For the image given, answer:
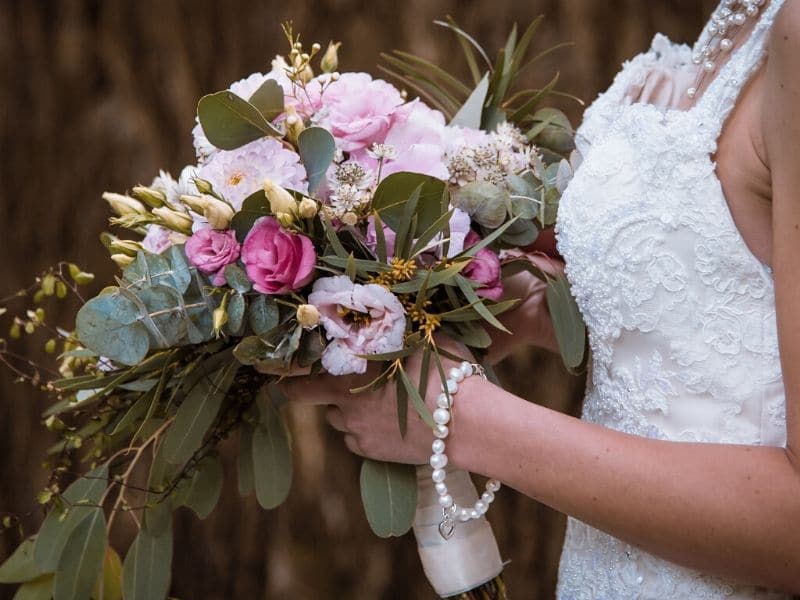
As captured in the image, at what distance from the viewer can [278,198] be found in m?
0.80

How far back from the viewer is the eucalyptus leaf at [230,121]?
0.82 metres

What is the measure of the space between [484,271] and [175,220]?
1.04 feet

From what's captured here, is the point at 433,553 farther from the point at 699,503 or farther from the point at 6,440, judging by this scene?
the point at 6,440

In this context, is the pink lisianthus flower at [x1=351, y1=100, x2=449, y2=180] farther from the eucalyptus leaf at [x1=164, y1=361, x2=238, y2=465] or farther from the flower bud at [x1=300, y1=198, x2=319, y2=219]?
the eucalyptus leaf at [x1=164, y1=361, x2=238, y2=465]

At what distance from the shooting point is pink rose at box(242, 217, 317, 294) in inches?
31.5

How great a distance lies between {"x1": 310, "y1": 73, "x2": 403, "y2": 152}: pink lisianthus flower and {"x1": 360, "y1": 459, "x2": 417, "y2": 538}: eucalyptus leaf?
0.35 metres

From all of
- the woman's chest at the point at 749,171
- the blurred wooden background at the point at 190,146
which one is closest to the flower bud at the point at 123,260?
the woman's chest at the point at 749,171

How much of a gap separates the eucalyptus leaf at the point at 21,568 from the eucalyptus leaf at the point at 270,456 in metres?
0.33

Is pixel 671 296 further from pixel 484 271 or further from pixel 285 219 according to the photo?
pixel 285 219

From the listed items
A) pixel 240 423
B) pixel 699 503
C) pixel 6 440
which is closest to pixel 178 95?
pixel 6 440

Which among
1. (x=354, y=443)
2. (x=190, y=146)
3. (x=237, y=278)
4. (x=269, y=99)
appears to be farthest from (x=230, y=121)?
(x=190, y=146)

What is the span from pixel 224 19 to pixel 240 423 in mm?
1102

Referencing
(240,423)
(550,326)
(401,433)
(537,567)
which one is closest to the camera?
(401,433)

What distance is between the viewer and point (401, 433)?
87 centimetres
